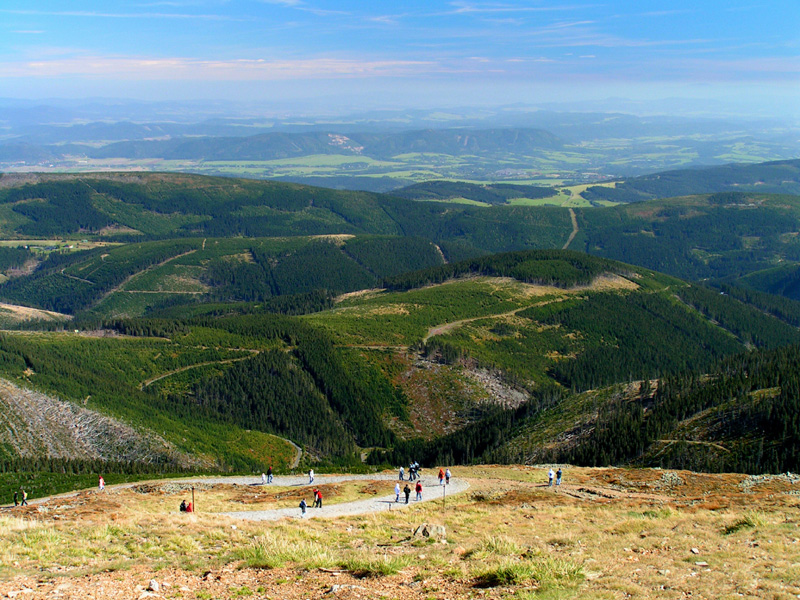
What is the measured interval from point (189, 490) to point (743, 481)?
5091cm

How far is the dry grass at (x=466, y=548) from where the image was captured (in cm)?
2856

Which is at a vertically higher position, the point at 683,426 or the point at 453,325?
the point at 683,426

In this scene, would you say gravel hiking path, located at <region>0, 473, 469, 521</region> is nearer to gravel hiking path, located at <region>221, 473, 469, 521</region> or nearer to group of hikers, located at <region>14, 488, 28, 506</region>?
gravel hiking path, located at <region>221, 473, 469, 521</region>

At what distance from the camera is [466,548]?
3472 cm

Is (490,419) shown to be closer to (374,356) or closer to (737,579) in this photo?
(374,356)

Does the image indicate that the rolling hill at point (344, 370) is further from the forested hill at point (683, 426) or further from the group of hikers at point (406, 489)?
the group of hikers at point (406, 489)

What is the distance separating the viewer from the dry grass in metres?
28.6

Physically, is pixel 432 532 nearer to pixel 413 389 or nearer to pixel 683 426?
pixel 683 426

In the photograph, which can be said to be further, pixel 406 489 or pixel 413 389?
pixel 413 389

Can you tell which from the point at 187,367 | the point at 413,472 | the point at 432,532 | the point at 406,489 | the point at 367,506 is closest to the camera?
the point at 432,532

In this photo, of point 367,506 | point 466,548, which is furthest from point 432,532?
point 367,506

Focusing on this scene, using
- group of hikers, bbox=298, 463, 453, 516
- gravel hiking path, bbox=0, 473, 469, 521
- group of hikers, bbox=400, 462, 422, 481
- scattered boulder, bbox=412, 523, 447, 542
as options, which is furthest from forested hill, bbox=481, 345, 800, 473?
scattered boulder, bbox=412, 523, 447, 542

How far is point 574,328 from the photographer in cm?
18925

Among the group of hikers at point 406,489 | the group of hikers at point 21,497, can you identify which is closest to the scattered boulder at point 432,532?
the group of hikers at point 406,489
